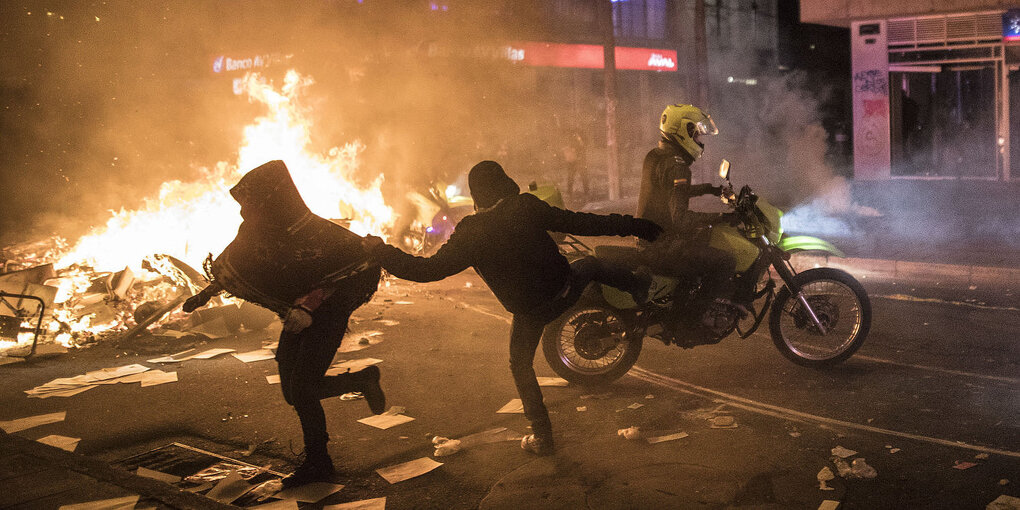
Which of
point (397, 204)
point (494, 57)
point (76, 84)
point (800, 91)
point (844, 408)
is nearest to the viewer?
point (844, 408)

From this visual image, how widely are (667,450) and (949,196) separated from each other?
15557 mm

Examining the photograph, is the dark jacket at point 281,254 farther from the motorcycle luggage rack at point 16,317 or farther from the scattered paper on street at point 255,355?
the motorcycle luggage rack at point 16,317

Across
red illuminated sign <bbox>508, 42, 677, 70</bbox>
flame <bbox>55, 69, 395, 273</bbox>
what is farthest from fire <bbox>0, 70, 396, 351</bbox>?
red illuminated sign <bbox>508, 42, 677, 70</bbox>

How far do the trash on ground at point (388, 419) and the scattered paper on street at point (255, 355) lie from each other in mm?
2181

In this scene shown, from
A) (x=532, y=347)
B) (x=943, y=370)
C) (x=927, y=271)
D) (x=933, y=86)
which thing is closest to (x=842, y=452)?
(x=532, y=347)

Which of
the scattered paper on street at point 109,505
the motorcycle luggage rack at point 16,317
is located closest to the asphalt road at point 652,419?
the motorcycle luggage rack at point 16,317

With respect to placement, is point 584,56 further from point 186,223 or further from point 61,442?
point 61,442

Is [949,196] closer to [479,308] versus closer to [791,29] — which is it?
[479,308]

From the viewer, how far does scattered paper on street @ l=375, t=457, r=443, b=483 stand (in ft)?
14.9

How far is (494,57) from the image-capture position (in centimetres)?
2359

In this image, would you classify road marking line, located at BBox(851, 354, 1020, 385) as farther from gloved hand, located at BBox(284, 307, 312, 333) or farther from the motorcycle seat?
gloved hand, located at BBox(284, 307, 312, 333)

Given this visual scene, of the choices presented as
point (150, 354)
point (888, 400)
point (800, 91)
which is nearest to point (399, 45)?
point (150, 354)

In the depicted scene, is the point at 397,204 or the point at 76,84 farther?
the point at 76,84

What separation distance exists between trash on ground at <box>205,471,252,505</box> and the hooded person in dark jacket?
0.81ft
